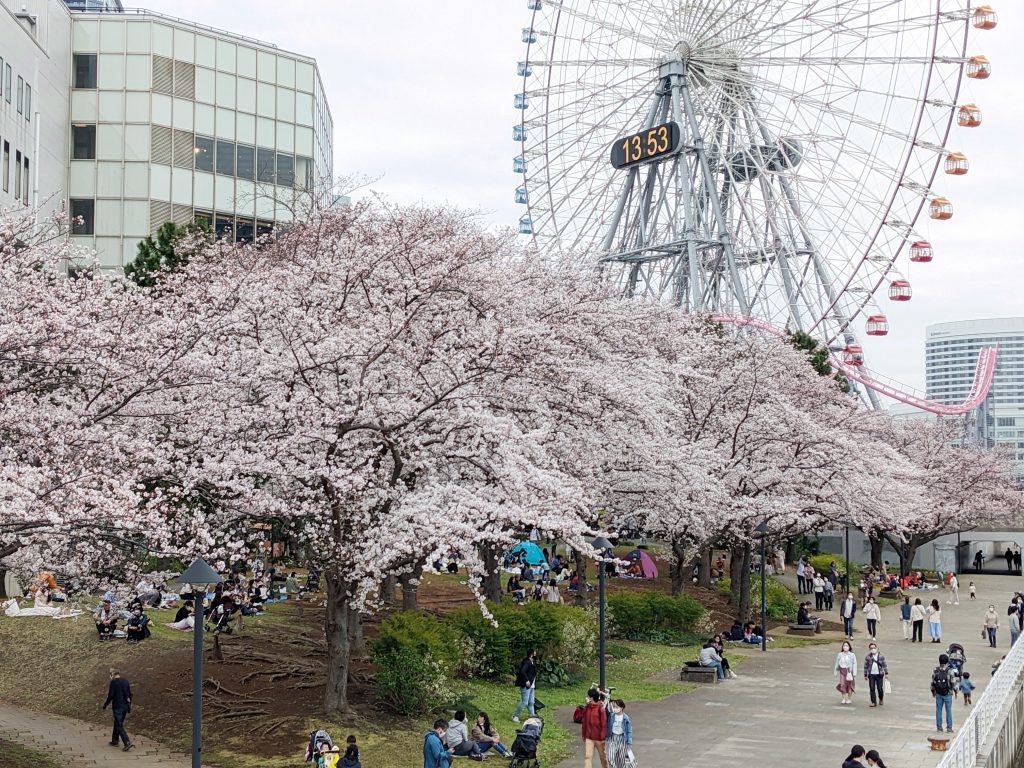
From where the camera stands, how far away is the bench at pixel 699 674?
25.6 m

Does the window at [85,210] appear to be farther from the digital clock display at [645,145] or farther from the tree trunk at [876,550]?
the tree trunk at [876,550]

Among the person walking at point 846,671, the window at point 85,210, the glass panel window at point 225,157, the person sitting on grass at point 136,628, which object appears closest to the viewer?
the person walking at point 846,671

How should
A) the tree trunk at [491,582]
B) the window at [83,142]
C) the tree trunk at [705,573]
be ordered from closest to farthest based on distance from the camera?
the tree trunk at [491,582]
the tree trunk at [705,573]
the window at [83,142]

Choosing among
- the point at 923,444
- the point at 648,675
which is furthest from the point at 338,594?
the point at 923,444

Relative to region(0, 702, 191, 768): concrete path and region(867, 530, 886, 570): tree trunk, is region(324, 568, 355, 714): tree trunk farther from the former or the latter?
region(867, 530, 886, 570): tree trunk

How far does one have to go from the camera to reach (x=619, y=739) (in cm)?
1659

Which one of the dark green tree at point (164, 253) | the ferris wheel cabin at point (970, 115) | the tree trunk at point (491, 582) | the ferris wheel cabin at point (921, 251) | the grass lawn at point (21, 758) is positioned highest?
the ferris wheel cabin at point (970, 115)

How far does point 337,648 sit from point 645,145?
117 ft

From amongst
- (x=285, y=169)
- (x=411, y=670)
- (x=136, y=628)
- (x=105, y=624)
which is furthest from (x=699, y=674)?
(x=285, y=169)

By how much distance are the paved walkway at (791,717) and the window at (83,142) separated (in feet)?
111

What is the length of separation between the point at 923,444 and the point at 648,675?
125 feet

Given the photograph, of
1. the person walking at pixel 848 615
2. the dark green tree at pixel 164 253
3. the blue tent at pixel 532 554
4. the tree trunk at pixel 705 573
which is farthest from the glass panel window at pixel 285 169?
the person walking at pixel 848 615

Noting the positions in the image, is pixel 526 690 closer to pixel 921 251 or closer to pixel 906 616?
pixel 906 616

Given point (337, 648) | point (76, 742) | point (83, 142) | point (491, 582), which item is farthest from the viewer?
point (83, 142)
